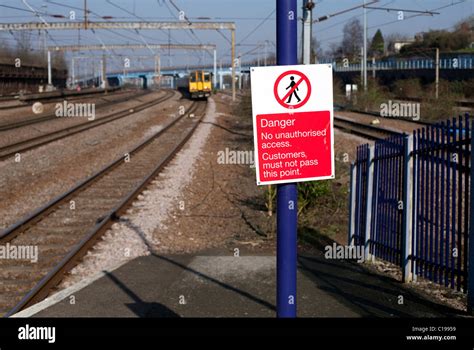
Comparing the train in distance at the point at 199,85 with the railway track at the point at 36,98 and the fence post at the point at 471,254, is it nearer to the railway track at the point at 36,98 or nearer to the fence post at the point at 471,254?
the railway track at the point at 36,98

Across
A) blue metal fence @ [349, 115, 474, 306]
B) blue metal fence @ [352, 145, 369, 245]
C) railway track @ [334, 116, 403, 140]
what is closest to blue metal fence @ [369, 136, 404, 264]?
blue metal fence @ [349, 115, 474, 306]

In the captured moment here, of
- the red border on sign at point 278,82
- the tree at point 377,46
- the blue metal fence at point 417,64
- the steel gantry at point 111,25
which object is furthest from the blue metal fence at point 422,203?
the tree at point 377,46

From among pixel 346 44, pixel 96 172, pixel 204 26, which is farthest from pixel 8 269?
pixel 346 44

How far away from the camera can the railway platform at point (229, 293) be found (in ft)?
19.9

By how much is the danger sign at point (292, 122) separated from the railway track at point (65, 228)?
3.80m

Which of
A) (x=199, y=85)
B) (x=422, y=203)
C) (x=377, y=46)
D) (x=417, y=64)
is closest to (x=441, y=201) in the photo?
(x=422, y=203)

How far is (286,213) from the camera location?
388 cm

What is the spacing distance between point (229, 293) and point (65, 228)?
14.6 feet

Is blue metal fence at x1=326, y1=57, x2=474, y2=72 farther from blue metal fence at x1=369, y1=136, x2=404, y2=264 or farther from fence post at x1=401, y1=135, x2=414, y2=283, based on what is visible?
fence post at x1=401, y1=135, x2=414, y2=283

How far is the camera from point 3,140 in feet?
74.7

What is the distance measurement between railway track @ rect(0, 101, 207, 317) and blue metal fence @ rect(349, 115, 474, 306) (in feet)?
12.7

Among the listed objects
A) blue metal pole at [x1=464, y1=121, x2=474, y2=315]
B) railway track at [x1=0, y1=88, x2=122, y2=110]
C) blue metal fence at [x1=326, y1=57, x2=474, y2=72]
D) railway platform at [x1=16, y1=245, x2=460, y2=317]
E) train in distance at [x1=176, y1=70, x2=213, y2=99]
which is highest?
blue metal fence at [x1=326, y1=57, x2=474, y2=72]

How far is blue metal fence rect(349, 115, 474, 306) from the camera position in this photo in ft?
19.7

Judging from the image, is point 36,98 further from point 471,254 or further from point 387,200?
point 471,254
